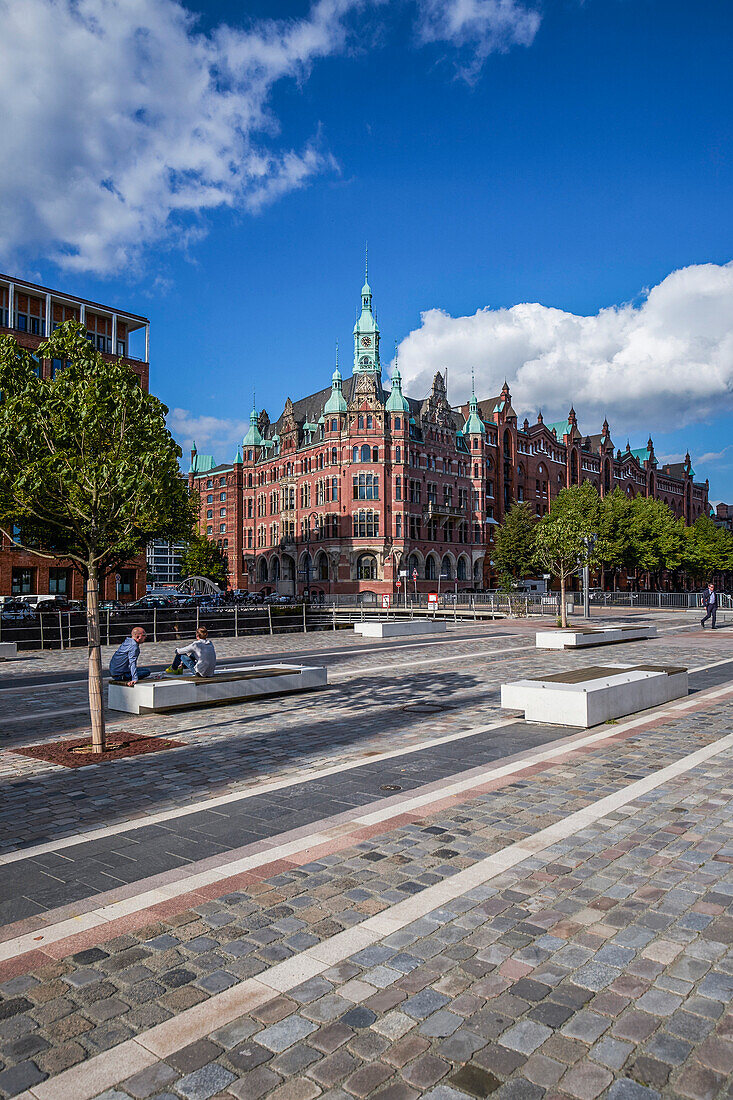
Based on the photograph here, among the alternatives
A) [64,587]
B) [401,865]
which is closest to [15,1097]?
[401,865]

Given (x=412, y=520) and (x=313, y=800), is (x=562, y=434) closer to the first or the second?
(x=412, y=520)

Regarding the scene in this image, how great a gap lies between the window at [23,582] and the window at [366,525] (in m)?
29.0

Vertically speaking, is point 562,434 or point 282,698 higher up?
point 562,434

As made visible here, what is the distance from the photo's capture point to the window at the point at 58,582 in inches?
2094

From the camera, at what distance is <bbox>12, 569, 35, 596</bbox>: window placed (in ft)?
170

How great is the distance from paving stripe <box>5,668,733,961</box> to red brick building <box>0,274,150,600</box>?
1851 inches

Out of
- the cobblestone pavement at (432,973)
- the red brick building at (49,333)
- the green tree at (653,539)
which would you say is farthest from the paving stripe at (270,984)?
the green tree at (653,539)

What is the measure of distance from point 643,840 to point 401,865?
1.92 metres

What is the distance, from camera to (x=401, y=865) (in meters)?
5.30

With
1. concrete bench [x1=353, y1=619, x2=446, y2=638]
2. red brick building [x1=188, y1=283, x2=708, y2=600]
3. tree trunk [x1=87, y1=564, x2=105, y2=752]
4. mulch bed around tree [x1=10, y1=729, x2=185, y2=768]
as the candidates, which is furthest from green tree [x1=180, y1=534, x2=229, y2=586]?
tree trunk [x1=87, y1=564, x2=105, y2=752]

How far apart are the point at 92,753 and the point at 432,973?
242 inches

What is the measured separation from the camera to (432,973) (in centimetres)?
382

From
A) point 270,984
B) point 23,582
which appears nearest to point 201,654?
Answer: point 270,984

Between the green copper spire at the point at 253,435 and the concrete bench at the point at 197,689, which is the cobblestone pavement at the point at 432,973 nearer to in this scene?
the concrete bench at the point at 197,689
